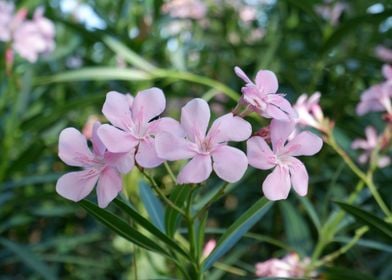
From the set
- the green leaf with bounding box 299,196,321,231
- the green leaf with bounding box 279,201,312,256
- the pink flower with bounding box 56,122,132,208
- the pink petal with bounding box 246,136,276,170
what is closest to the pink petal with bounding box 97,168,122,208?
the pink flower with bounding box 56,122,132,208

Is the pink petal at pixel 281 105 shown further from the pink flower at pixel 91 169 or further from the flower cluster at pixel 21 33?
the flower cluster at pixel 21 33

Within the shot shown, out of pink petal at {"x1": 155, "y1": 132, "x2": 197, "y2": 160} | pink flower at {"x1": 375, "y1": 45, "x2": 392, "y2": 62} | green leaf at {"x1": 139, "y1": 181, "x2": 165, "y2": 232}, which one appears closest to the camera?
pink petal at {"x1": 155, "y1": 132, "x2": 197, "y2": 160}

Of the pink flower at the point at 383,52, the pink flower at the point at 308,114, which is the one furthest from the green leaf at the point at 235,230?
the pink flower at the point at 383,52

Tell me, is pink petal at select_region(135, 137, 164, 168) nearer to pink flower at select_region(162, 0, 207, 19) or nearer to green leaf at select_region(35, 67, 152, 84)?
green leaf at select_region(35, 67, 152, 84)

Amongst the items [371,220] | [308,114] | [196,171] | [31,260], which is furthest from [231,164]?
[31,260]

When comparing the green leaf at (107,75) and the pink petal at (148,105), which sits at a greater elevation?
the green leaf at (107,75)

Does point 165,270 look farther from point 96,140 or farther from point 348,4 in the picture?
point 348,4

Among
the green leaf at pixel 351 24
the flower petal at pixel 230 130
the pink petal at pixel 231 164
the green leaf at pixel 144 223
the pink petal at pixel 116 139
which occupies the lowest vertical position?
the green leaf at pixel 144 223
